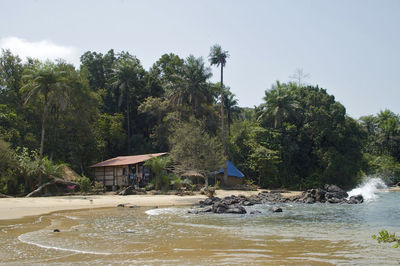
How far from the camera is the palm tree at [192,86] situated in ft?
136

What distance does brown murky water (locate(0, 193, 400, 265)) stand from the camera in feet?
27.5

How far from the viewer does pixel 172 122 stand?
39.9 metres

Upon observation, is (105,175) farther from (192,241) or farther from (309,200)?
(192,241)

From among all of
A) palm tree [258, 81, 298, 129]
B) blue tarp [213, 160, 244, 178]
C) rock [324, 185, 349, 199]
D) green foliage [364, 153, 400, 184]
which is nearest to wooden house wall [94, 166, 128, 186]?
blue tarp [213, 160, 244, 178]

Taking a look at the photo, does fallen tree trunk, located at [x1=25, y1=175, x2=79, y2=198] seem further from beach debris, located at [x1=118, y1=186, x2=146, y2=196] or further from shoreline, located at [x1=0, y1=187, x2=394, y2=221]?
beach debris, located at [x1=118, y1=186, x2=146, y2=196]

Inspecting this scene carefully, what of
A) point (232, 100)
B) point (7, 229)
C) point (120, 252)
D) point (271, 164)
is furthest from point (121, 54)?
point (120, 252)

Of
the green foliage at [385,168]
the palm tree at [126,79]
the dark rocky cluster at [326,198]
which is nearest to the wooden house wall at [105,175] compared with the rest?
the palm tree at [126,79]

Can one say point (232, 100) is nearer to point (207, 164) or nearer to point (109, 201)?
point (207, 164)

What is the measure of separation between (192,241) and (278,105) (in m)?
34.1

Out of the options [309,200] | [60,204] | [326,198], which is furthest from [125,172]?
[326,198]

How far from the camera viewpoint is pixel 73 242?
10242 millimetres

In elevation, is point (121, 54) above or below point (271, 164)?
above

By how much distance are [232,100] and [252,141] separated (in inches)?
442

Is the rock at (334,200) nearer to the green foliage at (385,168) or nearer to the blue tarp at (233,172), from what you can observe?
the blue tarp at (233,172)
